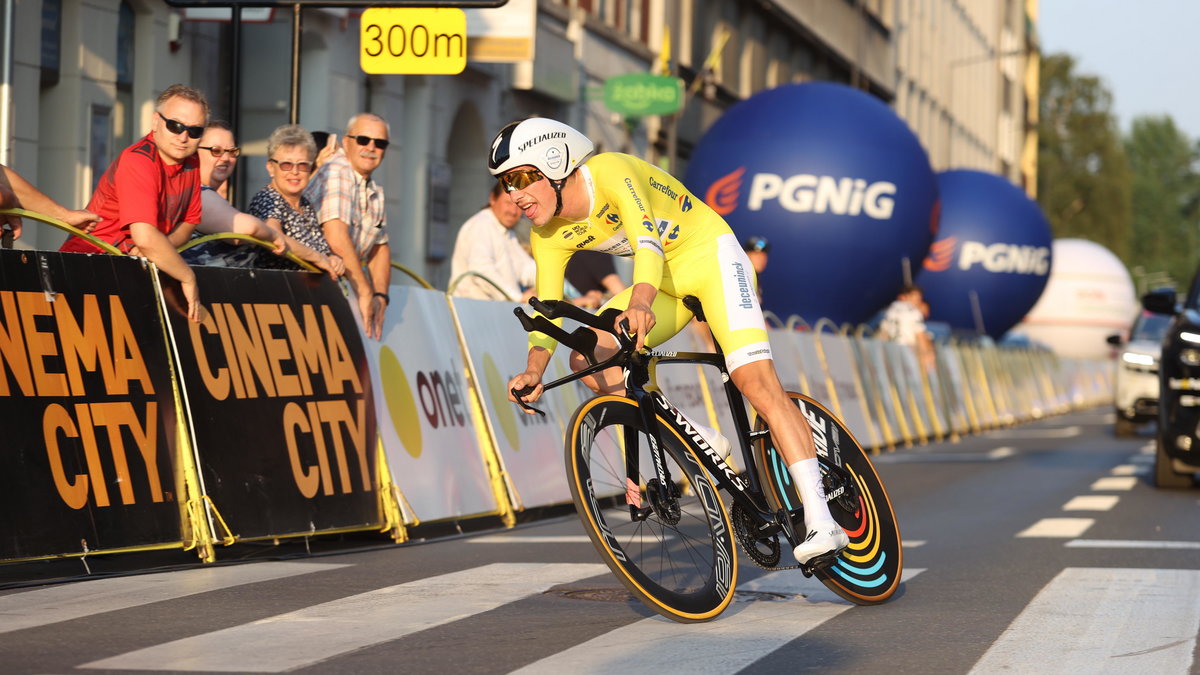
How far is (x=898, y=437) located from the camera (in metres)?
23.3

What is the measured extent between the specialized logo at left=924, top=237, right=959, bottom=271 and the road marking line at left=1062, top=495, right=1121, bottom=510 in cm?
2191

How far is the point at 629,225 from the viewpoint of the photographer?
21.7 feet

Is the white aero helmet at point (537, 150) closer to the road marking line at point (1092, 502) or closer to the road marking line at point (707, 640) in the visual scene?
the road marking line at point (707, 640)

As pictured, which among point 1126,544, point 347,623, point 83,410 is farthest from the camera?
point 1126,544

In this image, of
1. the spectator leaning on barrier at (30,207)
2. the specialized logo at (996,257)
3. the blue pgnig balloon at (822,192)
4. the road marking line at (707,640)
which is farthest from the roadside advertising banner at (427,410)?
the specialized logo at (996,257)

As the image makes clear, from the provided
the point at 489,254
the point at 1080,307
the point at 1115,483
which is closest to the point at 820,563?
the point at 489,254

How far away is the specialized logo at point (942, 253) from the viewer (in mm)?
35625

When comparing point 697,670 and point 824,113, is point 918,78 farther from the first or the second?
point 697,670

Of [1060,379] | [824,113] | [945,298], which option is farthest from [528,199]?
[1060,379]

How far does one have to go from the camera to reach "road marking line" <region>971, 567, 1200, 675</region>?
19.8ft

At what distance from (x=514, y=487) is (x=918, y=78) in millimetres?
55381

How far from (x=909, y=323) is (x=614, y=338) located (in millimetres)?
19080

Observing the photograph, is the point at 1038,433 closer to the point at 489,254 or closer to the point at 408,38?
the point at 489,254

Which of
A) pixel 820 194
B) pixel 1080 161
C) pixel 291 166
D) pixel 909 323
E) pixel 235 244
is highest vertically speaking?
pixel 1080 161
